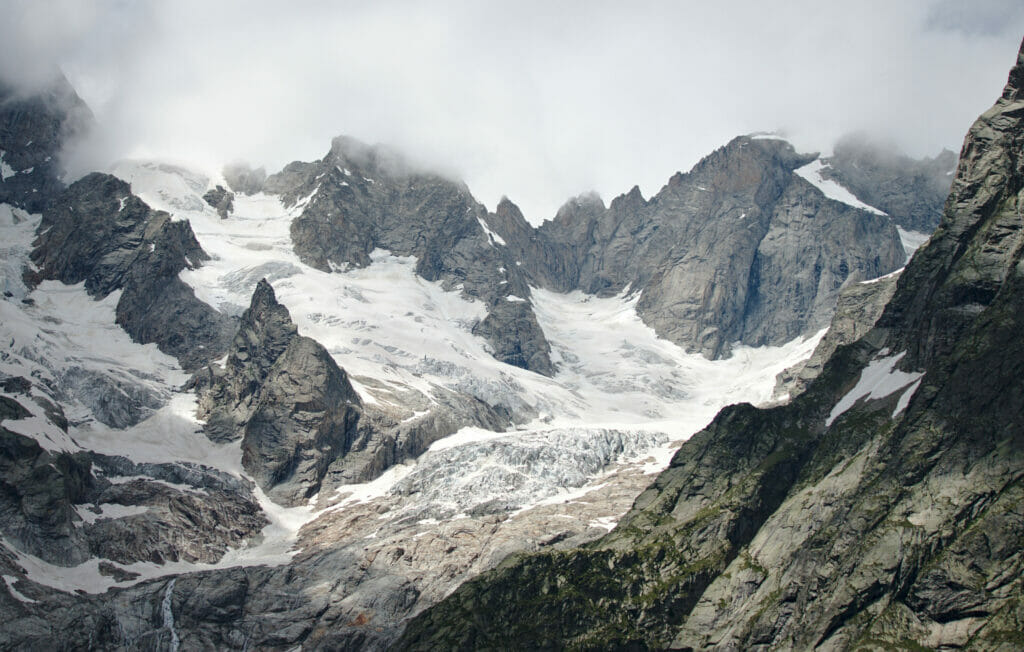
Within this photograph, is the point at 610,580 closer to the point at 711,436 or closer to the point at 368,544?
the point at 711,436

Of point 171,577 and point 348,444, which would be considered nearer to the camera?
point 171,577

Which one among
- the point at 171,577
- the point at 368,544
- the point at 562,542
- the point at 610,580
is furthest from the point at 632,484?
the point at 171,577

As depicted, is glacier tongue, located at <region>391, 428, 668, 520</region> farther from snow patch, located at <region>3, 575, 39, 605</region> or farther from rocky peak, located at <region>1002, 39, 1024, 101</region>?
rocky peak, located at <region>1002, 39, 1024, 101</region>

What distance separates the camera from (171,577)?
14175cm

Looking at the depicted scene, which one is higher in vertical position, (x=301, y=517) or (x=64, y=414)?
(x=64, y=414)

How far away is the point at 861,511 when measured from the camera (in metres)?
91.4

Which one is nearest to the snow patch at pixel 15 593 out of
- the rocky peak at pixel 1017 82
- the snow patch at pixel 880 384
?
the snow patch at pixel 880 384

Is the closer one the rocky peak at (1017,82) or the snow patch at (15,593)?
the rocky peak at (1017,82)

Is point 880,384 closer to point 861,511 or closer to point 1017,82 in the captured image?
point 861,511

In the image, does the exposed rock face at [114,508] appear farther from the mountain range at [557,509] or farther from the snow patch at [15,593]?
the snow patch at [15,593]

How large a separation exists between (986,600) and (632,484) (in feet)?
329

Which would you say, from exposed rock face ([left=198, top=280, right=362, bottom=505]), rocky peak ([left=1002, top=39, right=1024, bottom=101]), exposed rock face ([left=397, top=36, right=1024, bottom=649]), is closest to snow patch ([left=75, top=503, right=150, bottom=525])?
exposed rock face ([left=198, top=280, right=362, bottom=505])

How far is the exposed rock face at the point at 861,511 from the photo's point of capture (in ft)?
264

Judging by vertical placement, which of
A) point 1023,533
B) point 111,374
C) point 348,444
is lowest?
point 1023,533
